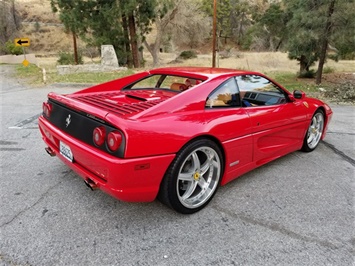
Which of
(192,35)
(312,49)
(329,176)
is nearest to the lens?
(329,176)

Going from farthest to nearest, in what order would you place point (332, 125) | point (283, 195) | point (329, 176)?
point (332, 125) < point (329, 176) < point (283, 195)

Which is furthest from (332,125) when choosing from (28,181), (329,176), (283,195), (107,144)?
(28,181)

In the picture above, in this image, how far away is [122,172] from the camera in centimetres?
216

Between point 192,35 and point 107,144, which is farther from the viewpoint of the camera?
point 192,35

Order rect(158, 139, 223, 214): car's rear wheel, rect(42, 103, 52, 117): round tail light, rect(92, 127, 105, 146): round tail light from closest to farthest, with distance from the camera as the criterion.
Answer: rect(92, 127, 105, 146): round tail light < rect(158, 139, 223, 214): car's rear wheel < rect(42, 103, 52, 117): round tail light

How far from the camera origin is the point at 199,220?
2.61 meters

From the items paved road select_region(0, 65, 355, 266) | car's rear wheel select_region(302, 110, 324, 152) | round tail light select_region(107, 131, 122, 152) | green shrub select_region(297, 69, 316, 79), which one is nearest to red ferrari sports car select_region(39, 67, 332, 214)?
round tail light select_region(107, 131, 122, 152)

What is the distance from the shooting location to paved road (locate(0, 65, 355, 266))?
7.05ft

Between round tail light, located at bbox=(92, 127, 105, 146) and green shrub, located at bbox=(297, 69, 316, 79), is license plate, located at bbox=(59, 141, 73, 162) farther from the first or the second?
green shrub, located at bbox=(297, 69, 316, 79)

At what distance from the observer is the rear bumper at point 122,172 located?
217 cm

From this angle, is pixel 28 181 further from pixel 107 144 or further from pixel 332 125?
pixel 332 125

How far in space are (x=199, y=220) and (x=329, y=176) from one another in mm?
1945

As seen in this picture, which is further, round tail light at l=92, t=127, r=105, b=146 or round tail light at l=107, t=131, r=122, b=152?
round tail light at l=92, t=127, r=105, b=146

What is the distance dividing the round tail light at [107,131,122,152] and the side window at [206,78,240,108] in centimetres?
99
